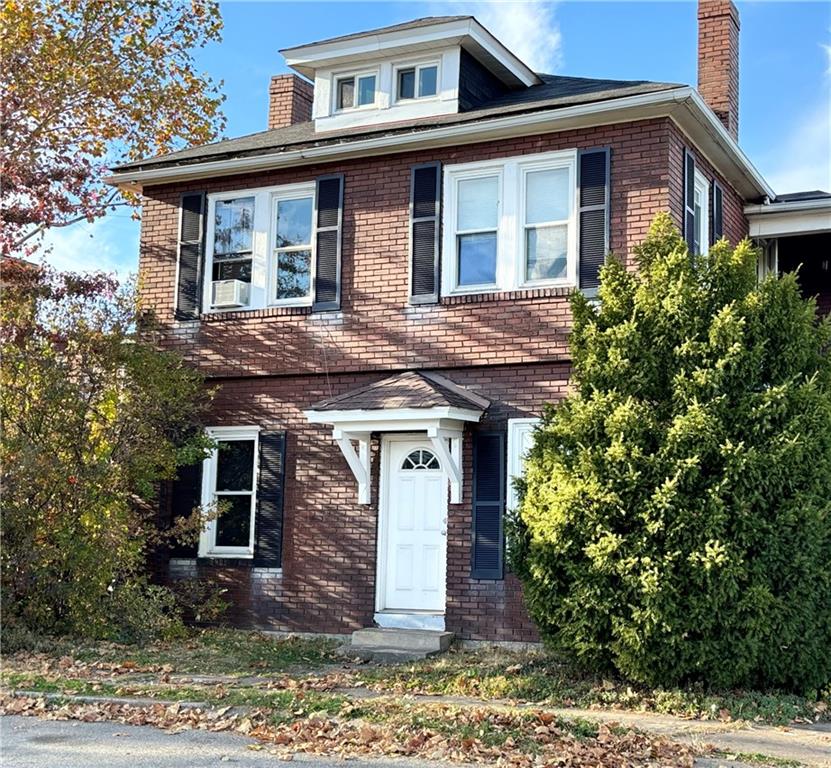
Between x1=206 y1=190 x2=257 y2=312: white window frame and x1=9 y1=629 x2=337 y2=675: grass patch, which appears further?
x1=206 y1=190 x2=257 y2=312: white window frame

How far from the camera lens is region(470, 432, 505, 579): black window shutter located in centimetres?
1269

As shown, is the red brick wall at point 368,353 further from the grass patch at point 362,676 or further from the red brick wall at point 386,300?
the grass patch at point 362,676

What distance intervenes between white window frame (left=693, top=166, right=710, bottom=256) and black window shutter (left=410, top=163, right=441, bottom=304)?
3.19 m

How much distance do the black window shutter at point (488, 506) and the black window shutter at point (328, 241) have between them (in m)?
2.77

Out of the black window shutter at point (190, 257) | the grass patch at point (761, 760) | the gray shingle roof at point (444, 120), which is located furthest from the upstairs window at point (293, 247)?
the grass patch at point (761, 760)

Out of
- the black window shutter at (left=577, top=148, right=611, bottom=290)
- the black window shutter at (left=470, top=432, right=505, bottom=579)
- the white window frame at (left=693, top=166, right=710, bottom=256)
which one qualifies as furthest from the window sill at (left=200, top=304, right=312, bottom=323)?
the white window frame at (left=693, top=166, right=710, bottom=256)

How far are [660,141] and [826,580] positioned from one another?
17.5 feet

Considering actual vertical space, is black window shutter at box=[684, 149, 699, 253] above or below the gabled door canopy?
above

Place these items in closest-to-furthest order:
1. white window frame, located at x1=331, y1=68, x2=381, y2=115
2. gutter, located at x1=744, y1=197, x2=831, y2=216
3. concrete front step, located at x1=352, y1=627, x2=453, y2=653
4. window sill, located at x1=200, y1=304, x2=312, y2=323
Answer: concrete front step, located at x1=352, y1=627, x2=453, y2=653, window sill, located at x1=200, y1=304, x2=312, y2=323, gutter, located at x1=744, y1=197, x2=831, y2=216, white window frame, located at x1=331, y1=68, x2=381, y2=115

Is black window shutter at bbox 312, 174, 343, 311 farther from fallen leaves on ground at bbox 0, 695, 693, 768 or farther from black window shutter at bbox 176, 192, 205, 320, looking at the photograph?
fallen leaves on ground at bbox 0, 695, 693, 768

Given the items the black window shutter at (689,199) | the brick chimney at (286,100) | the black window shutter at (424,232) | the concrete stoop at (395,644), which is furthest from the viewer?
the brick chimney at (286,100)

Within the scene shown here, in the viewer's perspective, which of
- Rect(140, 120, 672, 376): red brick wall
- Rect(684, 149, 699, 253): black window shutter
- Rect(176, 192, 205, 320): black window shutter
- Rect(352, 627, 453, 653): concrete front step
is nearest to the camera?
Rect(352, 627, 453, 653): concrete front step

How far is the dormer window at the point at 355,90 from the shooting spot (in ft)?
50.2

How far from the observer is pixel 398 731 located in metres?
8.01
